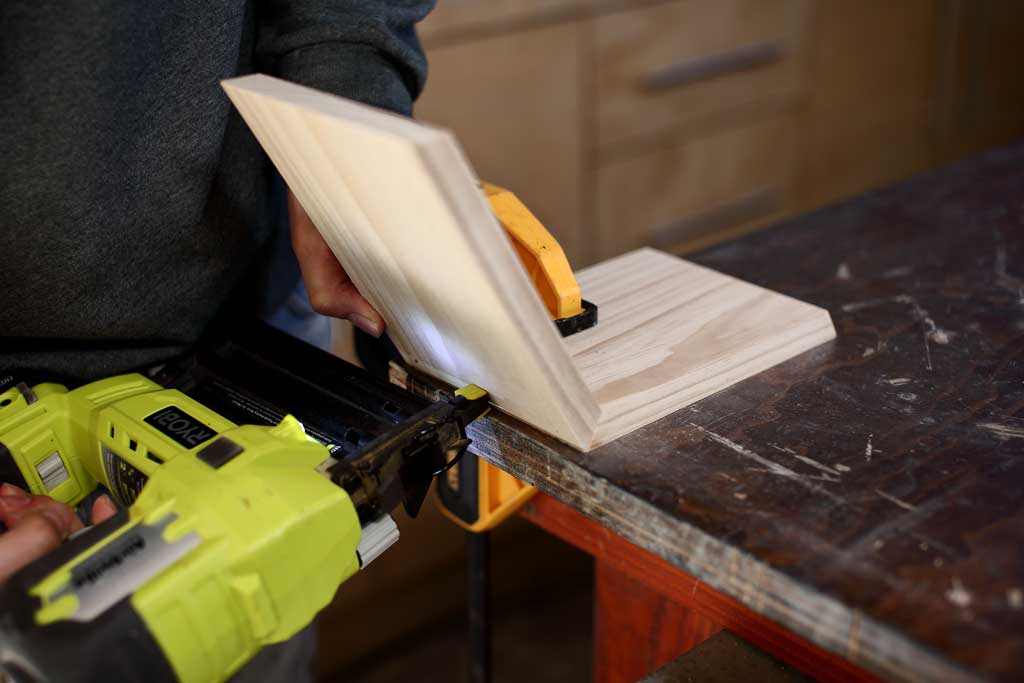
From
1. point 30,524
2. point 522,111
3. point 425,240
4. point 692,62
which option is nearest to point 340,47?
point 425,240

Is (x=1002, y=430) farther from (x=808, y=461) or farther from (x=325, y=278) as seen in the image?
(x=325, y=278)

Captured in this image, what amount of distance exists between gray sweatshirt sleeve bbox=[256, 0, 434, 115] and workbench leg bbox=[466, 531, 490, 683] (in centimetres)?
41

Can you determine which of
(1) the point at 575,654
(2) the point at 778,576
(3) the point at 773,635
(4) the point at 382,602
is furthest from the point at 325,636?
(2) the point at 778,576

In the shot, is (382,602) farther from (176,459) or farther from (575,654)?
(176,459)

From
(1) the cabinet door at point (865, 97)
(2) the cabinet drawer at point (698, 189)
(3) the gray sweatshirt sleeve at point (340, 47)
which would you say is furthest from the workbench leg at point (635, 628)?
(1) the cabinet door at point (865, 97)

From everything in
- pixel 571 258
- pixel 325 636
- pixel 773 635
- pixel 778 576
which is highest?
pixel 778 576

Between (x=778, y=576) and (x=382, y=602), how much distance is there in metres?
1.20

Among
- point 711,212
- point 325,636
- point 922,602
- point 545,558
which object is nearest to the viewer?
point 922,602

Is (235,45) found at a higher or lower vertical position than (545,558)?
higher

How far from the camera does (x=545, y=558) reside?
69.8 inches

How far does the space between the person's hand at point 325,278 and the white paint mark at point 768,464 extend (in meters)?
0.25

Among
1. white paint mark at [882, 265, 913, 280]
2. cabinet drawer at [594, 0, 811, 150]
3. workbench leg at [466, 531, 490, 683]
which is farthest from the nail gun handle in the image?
cabinet drawer at [594, 0, 811, 150]

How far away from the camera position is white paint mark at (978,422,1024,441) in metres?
0.59

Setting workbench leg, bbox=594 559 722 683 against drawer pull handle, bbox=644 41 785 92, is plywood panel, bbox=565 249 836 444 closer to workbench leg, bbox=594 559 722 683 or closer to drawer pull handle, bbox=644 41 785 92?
workbench leg, bbox=594 559 722 683
